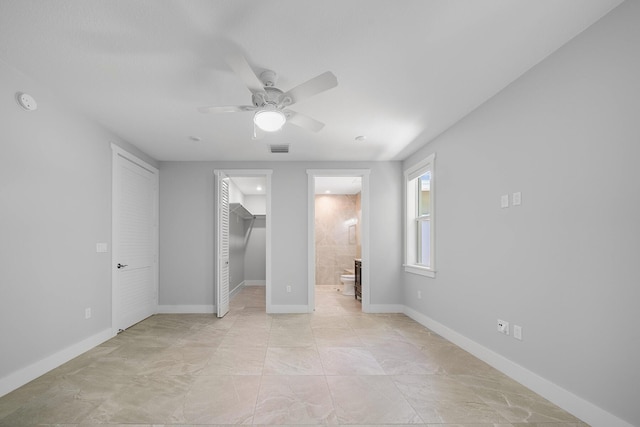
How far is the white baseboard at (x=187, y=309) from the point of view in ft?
16.7

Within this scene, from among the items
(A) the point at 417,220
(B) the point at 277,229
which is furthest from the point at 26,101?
(A) the point at 417,220

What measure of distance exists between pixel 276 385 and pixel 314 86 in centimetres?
237

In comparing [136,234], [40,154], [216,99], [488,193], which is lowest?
[136,234]

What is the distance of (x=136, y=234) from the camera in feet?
14.5

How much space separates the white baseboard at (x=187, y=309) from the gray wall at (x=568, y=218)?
12.7 ft

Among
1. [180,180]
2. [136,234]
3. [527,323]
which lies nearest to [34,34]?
[136,234]

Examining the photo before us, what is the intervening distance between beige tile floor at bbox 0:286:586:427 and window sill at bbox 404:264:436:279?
2.60 ft

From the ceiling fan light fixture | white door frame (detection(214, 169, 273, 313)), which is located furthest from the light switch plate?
white door frame (detection(214, 169, 273, 313))

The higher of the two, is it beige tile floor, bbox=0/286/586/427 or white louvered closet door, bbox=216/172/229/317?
white louvered closet door, bbox=216/172/229/317

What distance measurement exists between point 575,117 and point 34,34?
3.64 meters

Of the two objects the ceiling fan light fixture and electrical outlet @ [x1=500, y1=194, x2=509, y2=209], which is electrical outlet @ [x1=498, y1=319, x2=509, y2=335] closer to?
electrical outlet @ [x1=500, y1=194, x2=509, y2=209]

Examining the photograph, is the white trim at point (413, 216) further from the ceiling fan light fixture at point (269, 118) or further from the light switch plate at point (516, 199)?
the ceiling fan light fixture at point (269, 118)

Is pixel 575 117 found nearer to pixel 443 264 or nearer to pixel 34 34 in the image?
pixel 443 264

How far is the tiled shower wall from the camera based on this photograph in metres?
8.34
